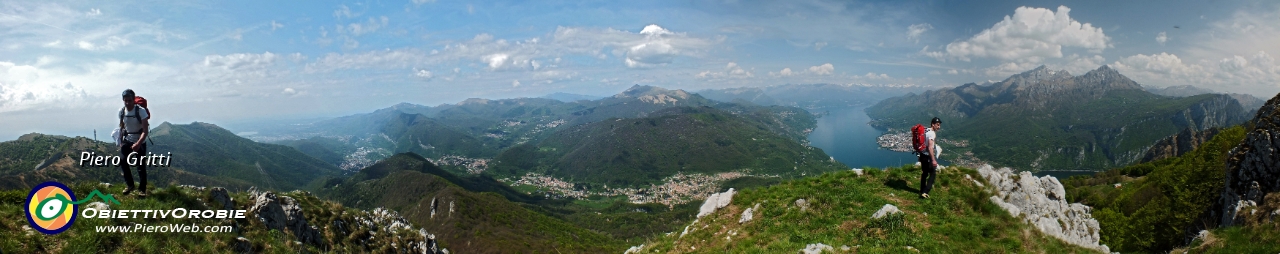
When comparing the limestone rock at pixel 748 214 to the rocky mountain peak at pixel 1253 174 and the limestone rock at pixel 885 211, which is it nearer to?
the limestone rock at pixel 885 211

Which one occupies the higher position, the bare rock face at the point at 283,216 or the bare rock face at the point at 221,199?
the bare rock face at the point at 221,199

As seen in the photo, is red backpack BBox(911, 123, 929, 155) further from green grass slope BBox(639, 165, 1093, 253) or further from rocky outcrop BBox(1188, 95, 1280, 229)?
rocky outcrop BBox(1188, 95, 1280, 229)

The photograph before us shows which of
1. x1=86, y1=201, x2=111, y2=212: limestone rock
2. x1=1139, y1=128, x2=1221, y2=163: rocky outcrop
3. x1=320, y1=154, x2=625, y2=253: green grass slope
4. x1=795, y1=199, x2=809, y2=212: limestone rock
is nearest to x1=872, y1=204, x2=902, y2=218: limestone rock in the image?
x1=795, y1=199, x2=809, y2=212: limestone rock

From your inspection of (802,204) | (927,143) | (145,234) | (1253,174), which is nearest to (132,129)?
(145,234)

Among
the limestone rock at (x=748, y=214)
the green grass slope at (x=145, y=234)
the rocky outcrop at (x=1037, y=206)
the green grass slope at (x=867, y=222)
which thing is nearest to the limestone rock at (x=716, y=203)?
the green grass slope at (x=867, y=222)

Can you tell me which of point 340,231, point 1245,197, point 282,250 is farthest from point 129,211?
point 1245,197

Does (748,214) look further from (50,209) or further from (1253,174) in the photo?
(1253,174)
